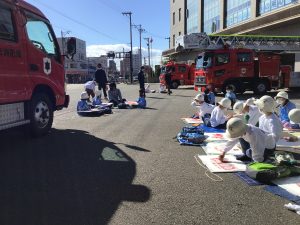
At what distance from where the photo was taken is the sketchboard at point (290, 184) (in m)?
4.82

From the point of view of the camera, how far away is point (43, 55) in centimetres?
862

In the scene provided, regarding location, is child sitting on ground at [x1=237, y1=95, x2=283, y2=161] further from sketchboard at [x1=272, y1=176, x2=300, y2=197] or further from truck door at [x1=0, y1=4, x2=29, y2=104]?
truck door at [x1=0, y1=4, x2=29, y2=104]

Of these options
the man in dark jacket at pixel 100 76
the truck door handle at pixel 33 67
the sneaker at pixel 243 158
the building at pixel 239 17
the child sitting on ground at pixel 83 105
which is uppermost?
the building at pixel 239 17

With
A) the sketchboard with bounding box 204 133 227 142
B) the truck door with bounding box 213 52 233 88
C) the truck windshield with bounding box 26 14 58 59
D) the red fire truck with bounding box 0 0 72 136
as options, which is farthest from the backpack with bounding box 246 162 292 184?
the truck door with bounding box 213 52 233 88

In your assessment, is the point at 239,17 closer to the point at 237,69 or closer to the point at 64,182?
the point at 237,69

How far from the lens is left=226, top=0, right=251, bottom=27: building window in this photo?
35.8m

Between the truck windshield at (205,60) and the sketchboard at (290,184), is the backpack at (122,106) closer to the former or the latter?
the truck windshield at (205,60)

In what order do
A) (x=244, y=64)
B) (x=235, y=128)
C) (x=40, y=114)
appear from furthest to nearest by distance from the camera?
(x=244, y=64) < (x=40, y=114) < (x=235, y=128)

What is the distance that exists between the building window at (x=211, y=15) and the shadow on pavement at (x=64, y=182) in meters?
39.7

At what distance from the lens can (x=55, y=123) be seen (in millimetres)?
11102

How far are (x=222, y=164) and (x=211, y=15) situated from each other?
43.7 meters

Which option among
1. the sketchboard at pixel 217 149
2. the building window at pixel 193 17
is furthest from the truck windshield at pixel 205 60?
the building window at pixel 193 17

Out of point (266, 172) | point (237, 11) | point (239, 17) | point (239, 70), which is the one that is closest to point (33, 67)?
point (266, 172)

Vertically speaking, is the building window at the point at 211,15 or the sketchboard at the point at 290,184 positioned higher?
the building window at the point at 211,15
